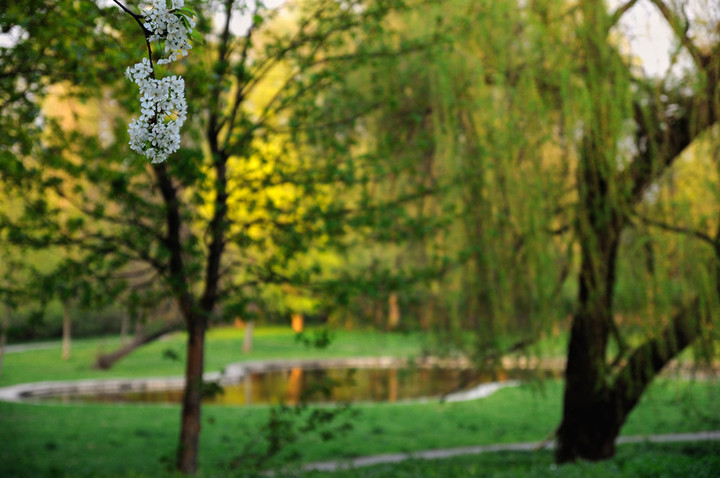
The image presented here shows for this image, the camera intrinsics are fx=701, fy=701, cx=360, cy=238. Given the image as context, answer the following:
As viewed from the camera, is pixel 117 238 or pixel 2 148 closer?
pixel 2 148

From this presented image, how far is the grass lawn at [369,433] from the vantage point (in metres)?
7.01

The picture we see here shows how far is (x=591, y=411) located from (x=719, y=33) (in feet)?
13.1

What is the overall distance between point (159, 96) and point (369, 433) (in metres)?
11.2

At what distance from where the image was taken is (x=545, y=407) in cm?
1631

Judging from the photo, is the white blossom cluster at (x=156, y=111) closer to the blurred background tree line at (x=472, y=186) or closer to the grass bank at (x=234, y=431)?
the blurred background tree line at (x=472, y=186)

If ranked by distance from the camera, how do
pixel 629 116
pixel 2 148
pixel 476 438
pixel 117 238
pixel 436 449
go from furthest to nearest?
1. pixel 476 438
2. pixel 436 449
3. pixel 117 238
4. pixel 629 116
5. pixel 2 148

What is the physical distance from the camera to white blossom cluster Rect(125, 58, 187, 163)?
222 cm

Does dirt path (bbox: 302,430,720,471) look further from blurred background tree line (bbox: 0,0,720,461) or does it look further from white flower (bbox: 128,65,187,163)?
white flower (bbox: 128,65,187,163)

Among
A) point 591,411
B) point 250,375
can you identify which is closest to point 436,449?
point 591,411

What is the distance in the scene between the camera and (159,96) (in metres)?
2.24

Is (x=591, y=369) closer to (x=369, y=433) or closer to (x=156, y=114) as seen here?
(x=369, y=433)

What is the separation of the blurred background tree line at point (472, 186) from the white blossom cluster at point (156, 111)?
130 inches

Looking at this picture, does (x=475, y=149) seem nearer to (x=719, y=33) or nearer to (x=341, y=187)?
(x=341, y=187)

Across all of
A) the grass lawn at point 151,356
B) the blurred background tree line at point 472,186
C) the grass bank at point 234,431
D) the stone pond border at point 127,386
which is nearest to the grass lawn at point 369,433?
the grass bank at point 234,431
